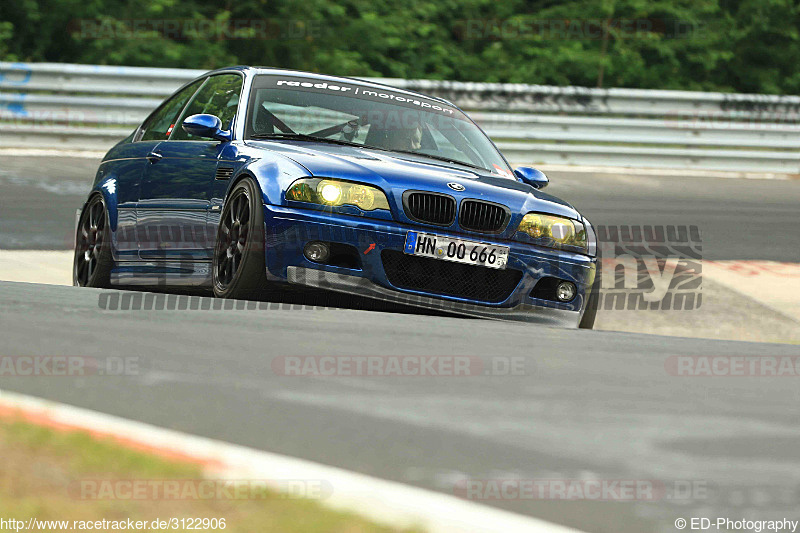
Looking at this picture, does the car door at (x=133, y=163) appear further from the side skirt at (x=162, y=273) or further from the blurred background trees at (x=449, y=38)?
the blurred background trees at (x=449, y=38)

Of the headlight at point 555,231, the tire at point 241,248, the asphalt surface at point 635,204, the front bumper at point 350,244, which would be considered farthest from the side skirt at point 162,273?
the asphalt surface at point 635,204

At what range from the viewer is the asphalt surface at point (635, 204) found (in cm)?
1038

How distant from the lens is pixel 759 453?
121 inches

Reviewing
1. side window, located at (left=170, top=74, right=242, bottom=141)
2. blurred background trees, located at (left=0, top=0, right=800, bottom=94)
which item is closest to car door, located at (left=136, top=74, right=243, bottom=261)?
side window, located at (left=170, top=74, right=242, bottom=141)

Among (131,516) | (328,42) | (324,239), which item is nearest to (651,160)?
(328,42)

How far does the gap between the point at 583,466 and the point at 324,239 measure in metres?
2.84

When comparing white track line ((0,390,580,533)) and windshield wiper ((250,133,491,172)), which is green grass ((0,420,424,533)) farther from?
windshield wiper ((250,133,491,172))

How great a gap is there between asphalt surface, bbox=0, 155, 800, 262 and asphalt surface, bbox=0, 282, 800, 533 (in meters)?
5.69

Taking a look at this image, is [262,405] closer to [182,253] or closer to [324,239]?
[324,239]

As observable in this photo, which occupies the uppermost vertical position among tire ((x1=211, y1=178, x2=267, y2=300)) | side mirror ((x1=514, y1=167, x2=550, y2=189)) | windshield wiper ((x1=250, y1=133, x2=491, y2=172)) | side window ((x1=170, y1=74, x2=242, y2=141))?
side window ((x1=170, y1=74, x2=242, y2=141))

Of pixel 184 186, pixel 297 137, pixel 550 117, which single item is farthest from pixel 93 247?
pixel 550 117

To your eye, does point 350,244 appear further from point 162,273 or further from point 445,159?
point 162,273

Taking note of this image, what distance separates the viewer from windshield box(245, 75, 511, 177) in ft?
21.5

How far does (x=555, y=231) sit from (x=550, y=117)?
9934 millimetres
